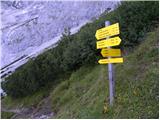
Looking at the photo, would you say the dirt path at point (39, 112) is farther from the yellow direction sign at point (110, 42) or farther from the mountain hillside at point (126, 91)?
the yellow direction sign at point (110, 42)

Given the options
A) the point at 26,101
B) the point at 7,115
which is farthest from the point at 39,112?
the point at 26,101

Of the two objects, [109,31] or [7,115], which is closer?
[109,31]

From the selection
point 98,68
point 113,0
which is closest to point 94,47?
point 98,68

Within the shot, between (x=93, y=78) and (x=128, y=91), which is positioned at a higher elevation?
(x=128, y=91)

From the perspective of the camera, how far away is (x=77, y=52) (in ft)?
55.6

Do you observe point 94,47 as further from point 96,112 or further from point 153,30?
point 96,112

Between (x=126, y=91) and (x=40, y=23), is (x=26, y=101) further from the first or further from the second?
(x=40, y=23)

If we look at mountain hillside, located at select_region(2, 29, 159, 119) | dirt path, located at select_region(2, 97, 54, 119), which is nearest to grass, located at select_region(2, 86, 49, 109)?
dirt path, located at select_region(2, 97, 54, 119)

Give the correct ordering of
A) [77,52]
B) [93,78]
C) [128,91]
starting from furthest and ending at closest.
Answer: [77,52], [93,78], [128,91]

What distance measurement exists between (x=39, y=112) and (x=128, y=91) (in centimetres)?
627

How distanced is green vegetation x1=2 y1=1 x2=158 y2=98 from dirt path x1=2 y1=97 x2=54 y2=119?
87.7 inches

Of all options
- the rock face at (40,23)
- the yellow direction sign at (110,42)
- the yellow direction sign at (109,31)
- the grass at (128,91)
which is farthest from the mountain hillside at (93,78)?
the rock face at (40,23)

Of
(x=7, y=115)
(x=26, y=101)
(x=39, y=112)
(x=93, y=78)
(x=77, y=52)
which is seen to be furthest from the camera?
(x=26, y=101)

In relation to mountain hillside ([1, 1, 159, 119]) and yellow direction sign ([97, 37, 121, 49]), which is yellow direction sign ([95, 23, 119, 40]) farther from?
mountain hillside ([1, 1, 159, 119])
